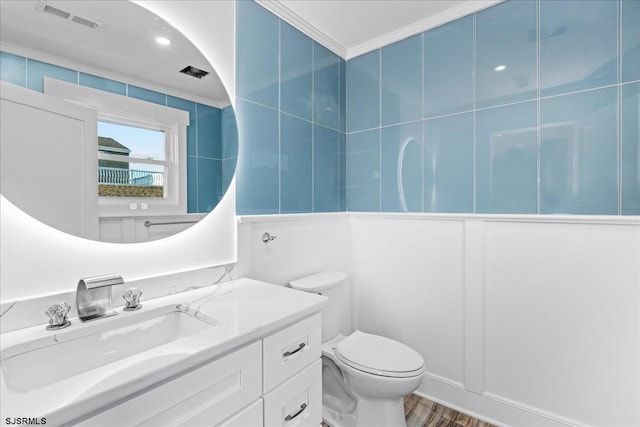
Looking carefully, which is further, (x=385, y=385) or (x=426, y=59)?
(x=426, y=59)

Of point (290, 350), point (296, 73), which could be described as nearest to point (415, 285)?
point (290, 350)

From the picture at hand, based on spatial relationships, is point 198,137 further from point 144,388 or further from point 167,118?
point 144,388

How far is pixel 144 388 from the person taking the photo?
722 mm

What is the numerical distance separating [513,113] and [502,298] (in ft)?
3.33

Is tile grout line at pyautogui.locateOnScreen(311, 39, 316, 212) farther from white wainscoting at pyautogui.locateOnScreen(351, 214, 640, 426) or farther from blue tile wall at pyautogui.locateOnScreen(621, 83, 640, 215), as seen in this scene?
blue tile wall at pyautogui.locateOnScreen(621, 83, 640, 215)

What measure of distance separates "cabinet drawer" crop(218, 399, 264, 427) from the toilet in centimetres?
67

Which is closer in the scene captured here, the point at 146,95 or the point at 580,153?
the point at 146,95

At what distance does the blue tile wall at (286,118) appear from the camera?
5.52 feet

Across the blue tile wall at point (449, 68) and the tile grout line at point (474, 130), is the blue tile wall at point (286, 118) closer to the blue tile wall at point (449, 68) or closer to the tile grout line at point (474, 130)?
the blue tile wall at point (449, 68)

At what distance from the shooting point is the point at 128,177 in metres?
1.20

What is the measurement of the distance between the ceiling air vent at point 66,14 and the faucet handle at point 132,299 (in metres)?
0.96

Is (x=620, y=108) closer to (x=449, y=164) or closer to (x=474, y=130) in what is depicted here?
(x=474, y=130)

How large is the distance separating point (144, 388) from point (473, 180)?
1805mm

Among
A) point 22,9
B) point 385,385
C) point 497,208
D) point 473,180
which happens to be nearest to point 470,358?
point 385,385
